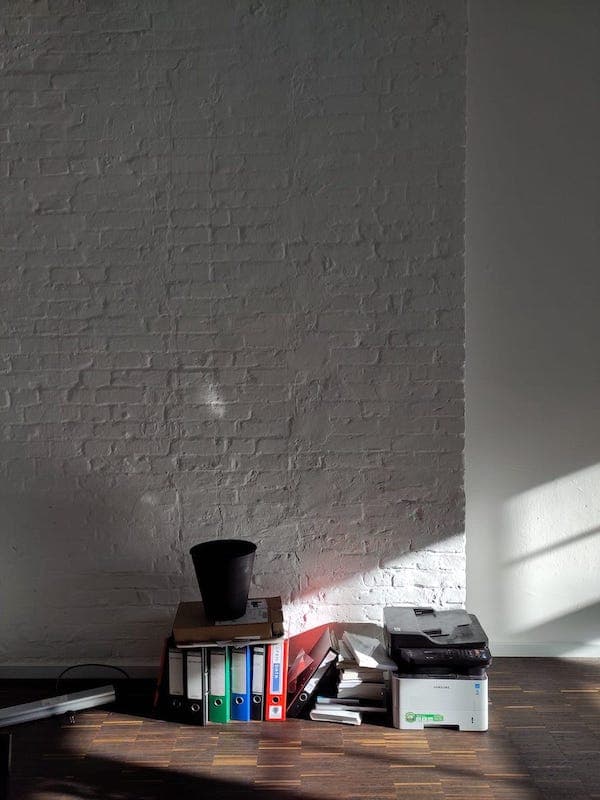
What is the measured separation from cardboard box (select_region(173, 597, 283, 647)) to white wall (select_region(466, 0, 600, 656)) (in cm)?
106

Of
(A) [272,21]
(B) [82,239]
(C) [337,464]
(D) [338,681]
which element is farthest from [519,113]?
(D) [338,681]

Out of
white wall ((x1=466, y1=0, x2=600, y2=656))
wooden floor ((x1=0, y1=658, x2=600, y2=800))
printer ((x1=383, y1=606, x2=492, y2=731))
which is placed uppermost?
white wall ((x1=466, y1=0, x2=600, y2=656))

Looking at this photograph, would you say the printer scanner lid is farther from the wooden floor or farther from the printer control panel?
the wooden floor

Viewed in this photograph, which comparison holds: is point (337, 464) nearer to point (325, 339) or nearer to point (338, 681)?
point (325, 339)

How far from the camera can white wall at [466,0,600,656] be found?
3.79 m

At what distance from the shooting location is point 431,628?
341cm

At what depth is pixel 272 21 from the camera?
3.64 m

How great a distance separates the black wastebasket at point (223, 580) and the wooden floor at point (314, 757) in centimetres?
45

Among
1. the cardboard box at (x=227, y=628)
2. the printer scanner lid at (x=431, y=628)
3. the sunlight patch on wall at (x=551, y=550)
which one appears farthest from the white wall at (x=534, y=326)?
the cardboard box at (x=227, y=628)

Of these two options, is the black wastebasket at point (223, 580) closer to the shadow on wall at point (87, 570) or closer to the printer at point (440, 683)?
the shadow on wall at point (87, 570)

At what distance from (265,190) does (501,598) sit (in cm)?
213

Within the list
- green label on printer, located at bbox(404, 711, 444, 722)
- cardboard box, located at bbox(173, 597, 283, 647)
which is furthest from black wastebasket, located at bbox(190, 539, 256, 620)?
green label on printer, located at bbox(404, 711, 444, 722)

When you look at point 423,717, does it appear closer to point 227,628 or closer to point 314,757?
point 314,757

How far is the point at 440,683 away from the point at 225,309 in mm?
1763
